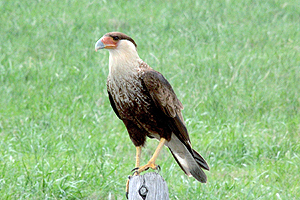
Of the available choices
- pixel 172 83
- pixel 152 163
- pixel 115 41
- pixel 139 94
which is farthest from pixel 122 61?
pixel 172 83

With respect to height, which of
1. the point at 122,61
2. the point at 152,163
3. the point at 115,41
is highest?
the point at 115,41

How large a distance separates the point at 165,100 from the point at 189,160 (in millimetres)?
595

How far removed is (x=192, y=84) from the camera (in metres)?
7.00

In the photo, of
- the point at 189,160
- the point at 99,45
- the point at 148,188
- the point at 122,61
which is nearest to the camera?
the point at 148,188

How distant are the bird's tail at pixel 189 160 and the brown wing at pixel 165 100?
0.11 meters

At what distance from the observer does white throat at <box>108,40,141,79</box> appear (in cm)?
340

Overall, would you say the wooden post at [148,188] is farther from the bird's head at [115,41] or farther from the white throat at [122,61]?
the bird's head at [115,41]

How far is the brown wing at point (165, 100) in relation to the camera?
343cm

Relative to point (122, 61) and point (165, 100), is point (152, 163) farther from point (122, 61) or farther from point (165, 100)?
point (122, 61)

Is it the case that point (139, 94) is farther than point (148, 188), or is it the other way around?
point (139, 94)

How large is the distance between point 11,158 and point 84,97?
1.97 m

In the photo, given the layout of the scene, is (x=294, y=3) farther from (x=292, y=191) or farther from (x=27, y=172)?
(x=27, y=172)

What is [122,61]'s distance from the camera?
3406mm

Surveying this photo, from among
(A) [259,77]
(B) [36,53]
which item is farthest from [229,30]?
(B) [36,53]
